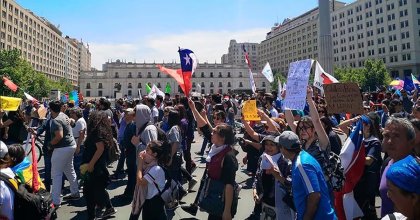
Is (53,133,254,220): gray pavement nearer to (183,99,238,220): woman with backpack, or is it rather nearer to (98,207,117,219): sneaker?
(98,207,117,219): sneaker

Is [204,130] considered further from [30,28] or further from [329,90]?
[30,28]

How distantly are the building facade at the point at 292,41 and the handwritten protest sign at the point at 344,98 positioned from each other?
330 feet

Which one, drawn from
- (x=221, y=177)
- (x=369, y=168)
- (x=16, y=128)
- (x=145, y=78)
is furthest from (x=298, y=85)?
(x=145, y=78)

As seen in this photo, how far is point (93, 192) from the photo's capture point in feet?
17.6

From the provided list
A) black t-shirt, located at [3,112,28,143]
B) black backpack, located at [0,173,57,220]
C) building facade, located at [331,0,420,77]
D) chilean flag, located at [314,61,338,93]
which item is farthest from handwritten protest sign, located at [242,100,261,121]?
building facade, located at [331,0,420,77]

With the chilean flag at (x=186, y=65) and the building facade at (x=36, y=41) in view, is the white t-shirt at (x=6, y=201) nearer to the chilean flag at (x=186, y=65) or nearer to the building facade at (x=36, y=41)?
the chilean flag at (x=186, y=65)

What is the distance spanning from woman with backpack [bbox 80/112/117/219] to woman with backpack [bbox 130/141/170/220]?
157 centimetres

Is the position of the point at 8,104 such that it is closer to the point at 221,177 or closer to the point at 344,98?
the point at 221,177

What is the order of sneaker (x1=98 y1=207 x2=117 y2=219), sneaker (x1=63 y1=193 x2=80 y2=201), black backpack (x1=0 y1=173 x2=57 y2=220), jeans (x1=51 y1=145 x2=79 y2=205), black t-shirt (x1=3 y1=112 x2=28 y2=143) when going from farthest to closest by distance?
black t-shirt (x1=3 y1=112 x2=28 y2=143)
sneaker (x1=63 y1=193 x2=80 y2=201)
jeans (x1=51 y1=145 x2=79 y2=205)
sneaker (x1=98 y1=207 x2=117 y2=219)
black backpack (x1=0 y1=173 x2=57 y2=220)

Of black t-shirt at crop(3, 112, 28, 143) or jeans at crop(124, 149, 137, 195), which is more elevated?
black t-shirt at crop(3, 112, 28, 143)

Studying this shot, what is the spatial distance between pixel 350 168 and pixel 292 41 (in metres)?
116

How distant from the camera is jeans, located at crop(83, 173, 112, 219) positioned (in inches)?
210

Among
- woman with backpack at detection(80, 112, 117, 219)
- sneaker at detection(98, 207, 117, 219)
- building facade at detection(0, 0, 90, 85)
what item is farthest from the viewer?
building facade at detection(0, 0, 90, 85)

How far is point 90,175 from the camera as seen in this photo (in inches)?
210
